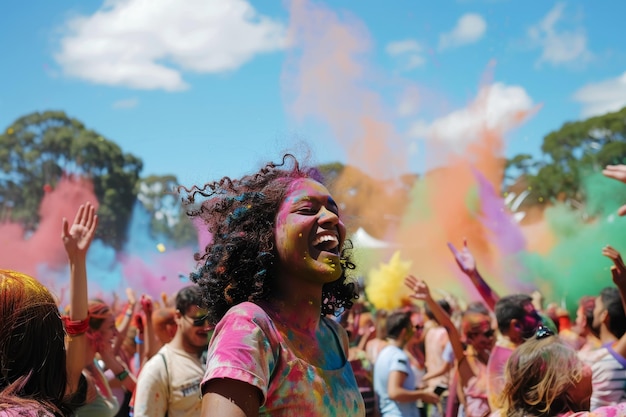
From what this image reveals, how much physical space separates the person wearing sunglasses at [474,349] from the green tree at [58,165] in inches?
1424

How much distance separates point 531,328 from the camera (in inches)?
186

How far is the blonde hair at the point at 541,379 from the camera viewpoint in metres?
2.98

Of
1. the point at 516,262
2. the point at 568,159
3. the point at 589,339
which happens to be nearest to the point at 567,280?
the point at 516,262

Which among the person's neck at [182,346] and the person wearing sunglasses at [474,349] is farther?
the person wearing sunglasses at [474,349]

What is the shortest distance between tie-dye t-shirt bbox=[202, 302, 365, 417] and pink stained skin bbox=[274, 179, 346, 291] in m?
0.23

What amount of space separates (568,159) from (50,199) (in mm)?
27558

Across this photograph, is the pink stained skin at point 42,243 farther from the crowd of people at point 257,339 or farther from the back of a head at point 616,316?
the back of a head at point 616,316

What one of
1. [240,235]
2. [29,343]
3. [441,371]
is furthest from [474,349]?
[29,343]

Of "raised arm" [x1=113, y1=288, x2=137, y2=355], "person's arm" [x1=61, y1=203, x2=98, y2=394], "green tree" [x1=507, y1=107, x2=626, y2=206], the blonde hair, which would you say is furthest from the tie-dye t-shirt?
"green tree" [x1=507, y1=107, x2=626, y2=206]

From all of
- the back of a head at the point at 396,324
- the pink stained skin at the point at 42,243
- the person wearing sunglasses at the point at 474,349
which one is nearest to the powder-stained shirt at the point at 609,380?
the person wearing sunglasses at the point at 474,349

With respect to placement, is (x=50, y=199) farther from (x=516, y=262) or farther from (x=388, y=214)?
(x=516, y=262)

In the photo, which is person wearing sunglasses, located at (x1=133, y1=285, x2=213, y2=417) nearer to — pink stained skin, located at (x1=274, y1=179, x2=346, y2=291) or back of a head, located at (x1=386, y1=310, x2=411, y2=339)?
pink stained skin, located at (x1=274, y1=179, x2=346, y2=291)

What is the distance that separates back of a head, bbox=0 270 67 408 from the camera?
1899 mm

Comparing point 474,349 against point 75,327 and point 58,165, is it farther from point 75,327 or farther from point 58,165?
point 58,165
